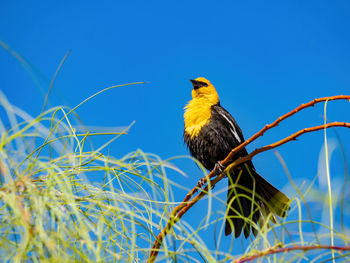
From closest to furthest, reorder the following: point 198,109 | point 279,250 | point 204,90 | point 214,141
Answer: point 279,250 < point 214,141 < point 198,109 < point 204,90

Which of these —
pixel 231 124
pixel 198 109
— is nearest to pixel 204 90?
pixel 198 109

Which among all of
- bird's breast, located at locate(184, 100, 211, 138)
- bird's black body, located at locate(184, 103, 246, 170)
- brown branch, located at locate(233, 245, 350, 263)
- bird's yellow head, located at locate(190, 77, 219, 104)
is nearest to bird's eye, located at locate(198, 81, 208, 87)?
bird's yellow head, located at locate(190, 77, 219, 104)

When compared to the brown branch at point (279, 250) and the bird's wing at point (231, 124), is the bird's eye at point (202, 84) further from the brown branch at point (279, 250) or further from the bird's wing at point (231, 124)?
the brown branch at point (279, 250)

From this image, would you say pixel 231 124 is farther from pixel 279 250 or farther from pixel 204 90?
pixel 279 250

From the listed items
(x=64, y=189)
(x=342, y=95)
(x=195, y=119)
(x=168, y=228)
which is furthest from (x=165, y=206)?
(x=195, y=119)

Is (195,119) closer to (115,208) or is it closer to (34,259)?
(115,208)

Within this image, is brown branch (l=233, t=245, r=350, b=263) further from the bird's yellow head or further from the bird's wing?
the bird's yellow head

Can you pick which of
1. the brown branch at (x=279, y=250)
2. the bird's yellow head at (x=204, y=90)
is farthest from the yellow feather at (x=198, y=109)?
the brown branch at (x=279, y=250)

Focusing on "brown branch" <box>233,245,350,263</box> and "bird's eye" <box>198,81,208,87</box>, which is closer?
"brown branch" <box>233,245,350,263</box>

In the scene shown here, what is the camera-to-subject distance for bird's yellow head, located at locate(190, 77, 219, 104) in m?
2.22

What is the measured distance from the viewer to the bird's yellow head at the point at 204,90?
2.22 metres

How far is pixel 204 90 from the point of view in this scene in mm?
2275

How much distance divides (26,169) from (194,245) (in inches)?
12.3

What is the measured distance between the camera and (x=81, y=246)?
595 millimetres
